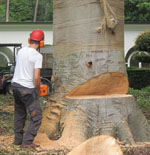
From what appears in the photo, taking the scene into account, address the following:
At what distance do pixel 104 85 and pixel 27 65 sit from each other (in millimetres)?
1274

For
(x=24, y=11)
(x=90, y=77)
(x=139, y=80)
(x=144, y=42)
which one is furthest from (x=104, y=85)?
(x=24, y=11)

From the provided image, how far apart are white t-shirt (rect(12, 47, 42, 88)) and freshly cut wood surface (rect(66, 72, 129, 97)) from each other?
0.81 metres

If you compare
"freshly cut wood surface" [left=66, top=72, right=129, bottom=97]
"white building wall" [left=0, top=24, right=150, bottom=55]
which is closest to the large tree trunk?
"freshly cut wood surface" [left=66, top=72, right=129, bottom=97]

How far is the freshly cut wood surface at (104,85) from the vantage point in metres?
5.65

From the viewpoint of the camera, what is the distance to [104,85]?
5738mm

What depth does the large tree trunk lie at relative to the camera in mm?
5535

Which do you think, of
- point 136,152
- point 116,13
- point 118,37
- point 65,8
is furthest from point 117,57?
point 136,152

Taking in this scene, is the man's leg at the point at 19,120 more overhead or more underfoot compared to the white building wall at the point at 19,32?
more underfoot

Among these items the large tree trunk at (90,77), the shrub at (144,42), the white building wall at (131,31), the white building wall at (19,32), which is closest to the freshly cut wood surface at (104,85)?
the large tree trunk at (90,77)

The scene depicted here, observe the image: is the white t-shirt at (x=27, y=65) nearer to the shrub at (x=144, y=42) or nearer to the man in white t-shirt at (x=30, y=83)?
the man in white t-shirt at (x=30, y=83)

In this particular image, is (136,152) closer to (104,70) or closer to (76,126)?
(76,126)

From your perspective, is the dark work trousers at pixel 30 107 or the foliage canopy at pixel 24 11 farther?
the foliage canopy at pixel 24 11

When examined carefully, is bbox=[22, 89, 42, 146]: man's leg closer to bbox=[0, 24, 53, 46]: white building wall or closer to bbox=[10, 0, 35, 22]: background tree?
bbox=[0, 24, 53, 46]: white building wall

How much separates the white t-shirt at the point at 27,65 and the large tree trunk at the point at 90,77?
0.74m
